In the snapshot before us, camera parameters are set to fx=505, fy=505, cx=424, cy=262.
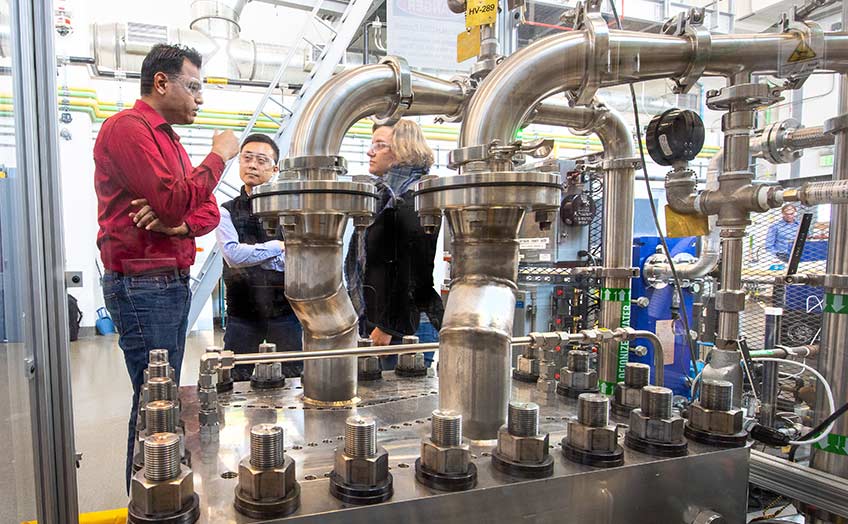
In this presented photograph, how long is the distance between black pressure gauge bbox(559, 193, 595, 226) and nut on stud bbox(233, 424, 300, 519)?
1904 mm

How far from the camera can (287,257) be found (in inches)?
26.7

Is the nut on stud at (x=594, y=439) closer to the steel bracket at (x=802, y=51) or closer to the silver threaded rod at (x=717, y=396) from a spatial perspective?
the silver threaded rod at (x=717, y=396)

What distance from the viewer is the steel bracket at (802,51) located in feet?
Answer: 2.26

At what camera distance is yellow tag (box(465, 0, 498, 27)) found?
80 cm

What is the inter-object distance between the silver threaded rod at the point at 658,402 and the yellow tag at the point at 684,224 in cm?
42

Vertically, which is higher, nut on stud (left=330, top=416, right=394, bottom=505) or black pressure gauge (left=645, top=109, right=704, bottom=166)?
black pressure gauge (left=645, top=109, right=704, bottom=166)

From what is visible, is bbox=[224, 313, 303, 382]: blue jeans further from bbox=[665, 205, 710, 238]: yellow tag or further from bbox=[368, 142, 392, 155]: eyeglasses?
bbox=[665, 205, 710, 238]: yellow tag

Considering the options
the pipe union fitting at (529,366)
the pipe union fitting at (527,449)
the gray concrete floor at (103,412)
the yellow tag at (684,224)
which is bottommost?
the gray concrete floor at (103,412)

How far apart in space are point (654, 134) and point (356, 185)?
1.73 feet

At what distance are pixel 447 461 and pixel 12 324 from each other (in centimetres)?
73

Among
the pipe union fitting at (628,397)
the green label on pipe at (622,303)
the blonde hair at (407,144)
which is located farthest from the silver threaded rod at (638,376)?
the blonde hair at (407,144)

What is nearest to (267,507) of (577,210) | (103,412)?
(577,210)

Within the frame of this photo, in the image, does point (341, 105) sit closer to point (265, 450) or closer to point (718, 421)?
point (265, 450)

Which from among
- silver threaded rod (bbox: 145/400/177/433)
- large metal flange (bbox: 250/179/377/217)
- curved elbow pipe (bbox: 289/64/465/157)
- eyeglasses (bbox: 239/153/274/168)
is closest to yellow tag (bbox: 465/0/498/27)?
curved elbow pipe (bbox: 289/64/465/157)
